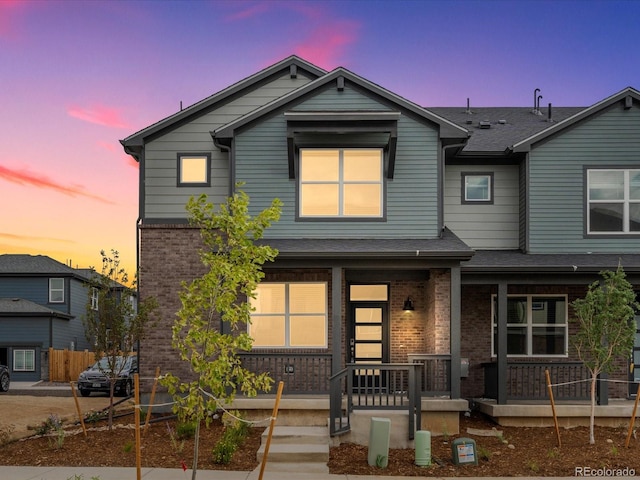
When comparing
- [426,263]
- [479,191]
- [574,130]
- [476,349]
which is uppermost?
[574,130]

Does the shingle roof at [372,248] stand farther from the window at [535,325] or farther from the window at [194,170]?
the window at [535,325]

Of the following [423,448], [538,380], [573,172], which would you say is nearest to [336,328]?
[423,448]

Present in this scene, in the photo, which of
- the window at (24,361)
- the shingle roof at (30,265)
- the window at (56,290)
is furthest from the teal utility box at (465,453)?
the window at (56,290)

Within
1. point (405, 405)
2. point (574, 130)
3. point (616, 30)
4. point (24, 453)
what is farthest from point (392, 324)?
point (616, 30)

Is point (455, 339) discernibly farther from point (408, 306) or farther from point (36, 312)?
point (36, 312)

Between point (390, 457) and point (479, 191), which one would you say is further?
point (479, 191)

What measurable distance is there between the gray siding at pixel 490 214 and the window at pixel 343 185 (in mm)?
2650

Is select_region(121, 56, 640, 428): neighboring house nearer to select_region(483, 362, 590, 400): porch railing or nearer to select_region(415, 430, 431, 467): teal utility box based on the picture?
select_region(483, 362, 590, 400): porch railing

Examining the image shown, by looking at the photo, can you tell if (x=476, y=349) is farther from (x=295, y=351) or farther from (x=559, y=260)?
(x=295, y=351)

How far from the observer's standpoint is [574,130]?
55.4ft

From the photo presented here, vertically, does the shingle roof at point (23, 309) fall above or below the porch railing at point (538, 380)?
above

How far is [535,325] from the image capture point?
17281 millimetres

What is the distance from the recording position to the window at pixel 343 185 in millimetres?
15797

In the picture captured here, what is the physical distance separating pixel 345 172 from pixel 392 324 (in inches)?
156
